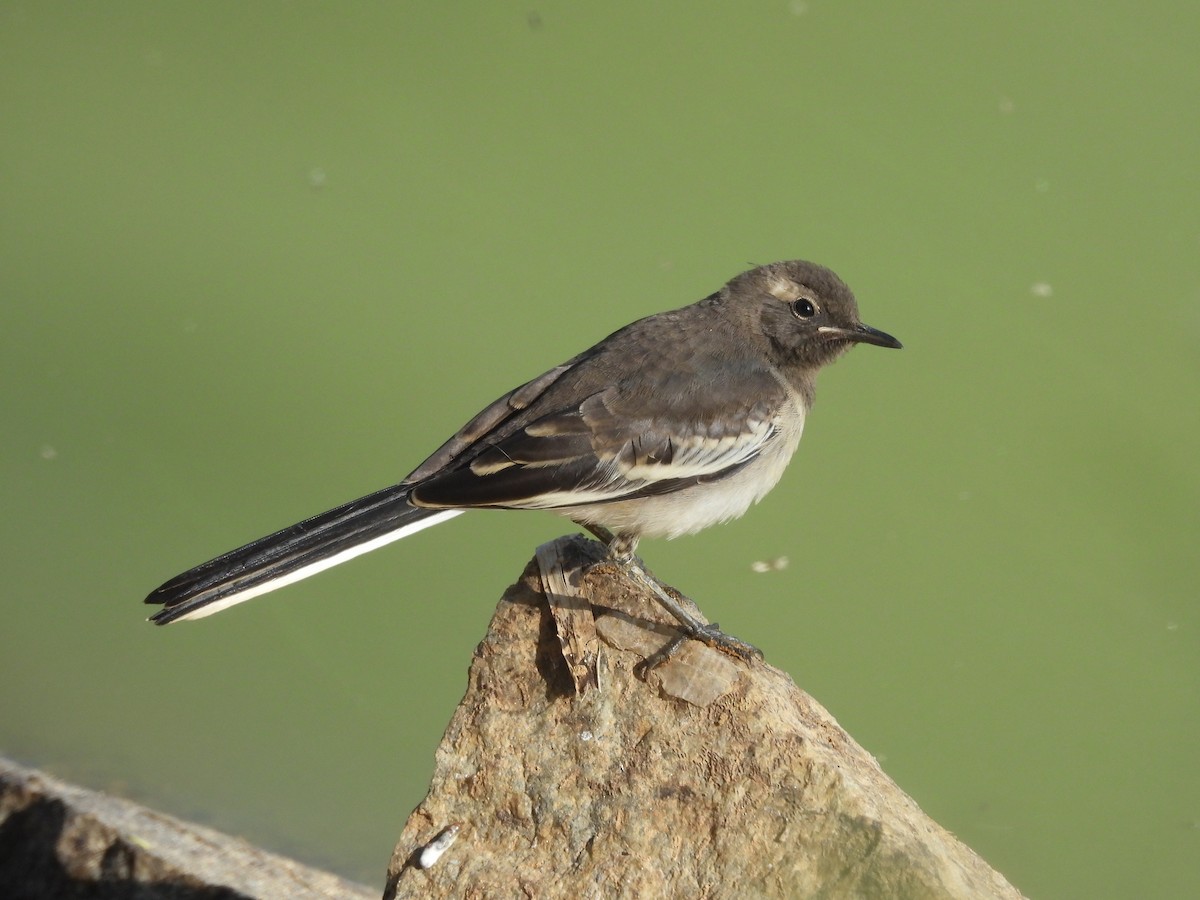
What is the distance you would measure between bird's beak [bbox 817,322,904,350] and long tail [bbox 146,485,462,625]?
1.62 meters

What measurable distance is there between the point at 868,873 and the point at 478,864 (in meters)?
1.00

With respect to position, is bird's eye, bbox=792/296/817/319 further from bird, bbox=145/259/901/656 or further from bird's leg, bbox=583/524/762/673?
bird's leg, bbox=583/524/762/673

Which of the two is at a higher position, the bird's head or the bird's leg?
the bird's head

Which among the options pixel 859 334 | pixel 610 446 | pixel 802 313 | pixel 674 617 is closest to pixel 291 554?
pixel 610 446

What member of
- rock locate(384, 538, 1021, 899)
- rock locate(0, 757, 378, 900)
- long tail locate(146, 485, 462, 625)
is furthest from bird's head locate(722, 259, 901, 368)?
rock locate(0, 757, 378, 900)

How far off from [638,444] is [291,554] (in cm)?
117

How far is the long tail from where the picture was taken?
3.52 meters

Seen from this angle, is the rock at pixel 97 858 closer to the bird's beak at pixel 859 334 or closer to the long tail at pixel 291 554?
the long tail at pixel 291 554

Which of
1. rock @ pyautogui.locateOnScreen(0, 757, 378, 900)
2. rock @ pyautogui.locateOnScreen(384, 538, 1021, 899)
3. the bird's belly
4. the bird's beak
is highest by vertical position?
the bird's beak

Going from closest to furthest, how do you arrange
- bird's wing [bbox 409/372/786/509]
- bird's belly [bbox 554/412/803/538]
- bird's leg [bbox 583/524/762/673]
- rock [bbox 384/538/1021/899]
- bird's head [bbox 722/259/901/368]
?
rock [bbox 384/538/1021/899], bird's leg [bbox 583/524/762/673], bird's wing [bbox 409/372/786/509], bird's belly [bbox 554/412/803/538], bird's head [bbox 722/259/901/368]

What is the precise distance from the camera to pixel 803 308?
4.64 m

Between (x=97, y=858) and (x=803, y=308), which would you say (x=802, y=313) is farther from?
(x=97, y=858)

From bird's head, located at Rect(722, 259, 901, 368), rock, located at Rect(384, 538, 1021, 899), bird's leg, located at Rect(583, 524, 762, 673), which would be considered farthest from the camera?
bird's head, located at Rect(722, 259, 901, 368)

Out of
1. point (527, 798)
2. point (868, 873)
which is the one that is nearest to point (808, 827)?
point (868, 873)
